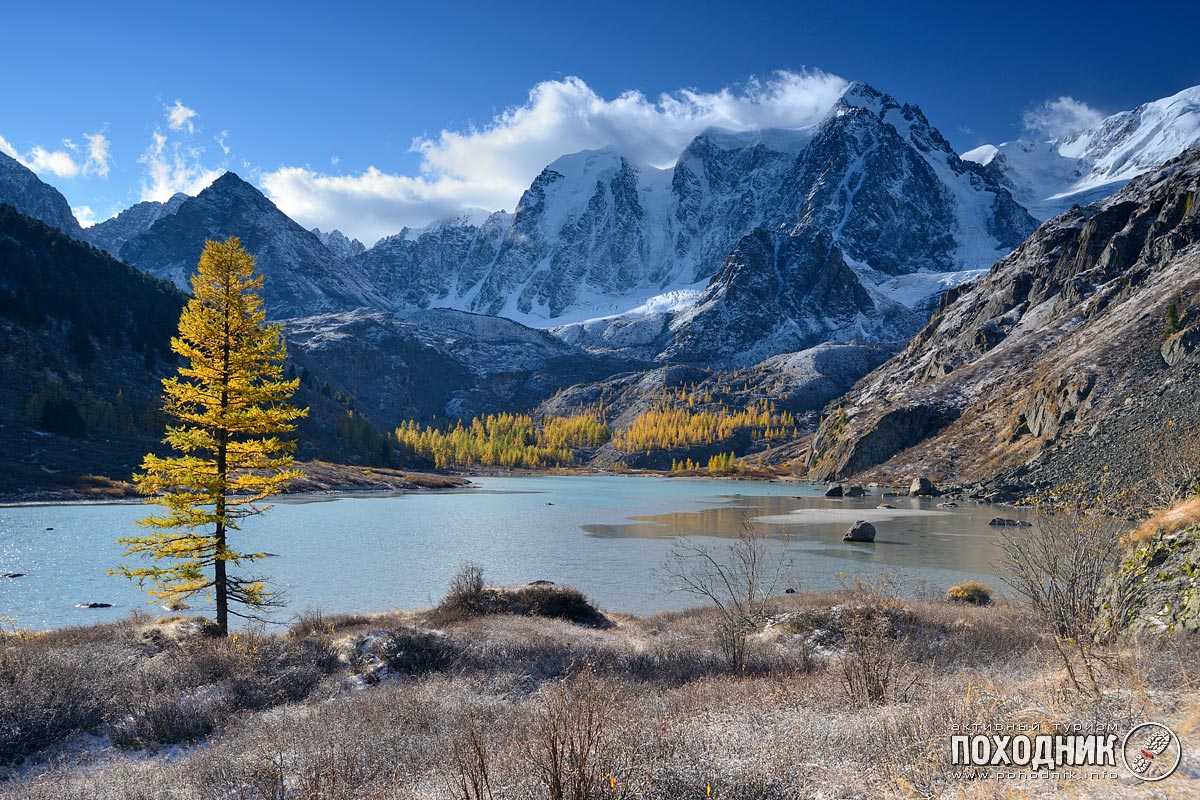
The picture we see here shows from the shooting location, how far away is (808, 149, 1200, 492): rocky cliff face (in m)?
65.5

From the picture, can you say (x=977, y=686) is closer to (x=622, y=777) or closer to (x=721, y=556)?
(x=622, y=777)

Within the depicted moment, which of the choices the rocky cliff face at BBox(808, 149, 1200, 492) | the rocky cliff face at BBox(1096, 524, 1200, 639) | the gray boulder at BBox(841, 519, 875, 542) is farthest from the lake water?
the rocky cliff face at BBox(808, 149, 1200, 492)

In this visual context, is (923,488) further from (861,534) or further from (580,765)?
(580,765)

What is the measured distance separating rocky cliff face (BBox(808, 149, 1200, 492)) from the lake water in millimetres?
14976

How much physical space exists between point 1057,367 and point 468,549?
292ft

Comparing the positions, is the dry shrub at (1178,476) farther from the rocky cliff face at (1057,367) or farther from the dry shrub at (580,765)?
the rocky cliff face at (1057,367)

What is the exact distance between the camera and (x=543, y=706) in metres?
11.9

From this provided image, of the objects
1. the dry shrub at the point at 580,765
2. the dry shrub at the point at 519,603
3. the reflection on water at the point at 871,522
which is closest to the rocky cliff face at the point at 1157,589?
the dry shrub at the point at 580,765

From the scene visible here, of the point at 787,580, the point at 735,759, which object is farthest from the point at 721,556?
the point at 735,759

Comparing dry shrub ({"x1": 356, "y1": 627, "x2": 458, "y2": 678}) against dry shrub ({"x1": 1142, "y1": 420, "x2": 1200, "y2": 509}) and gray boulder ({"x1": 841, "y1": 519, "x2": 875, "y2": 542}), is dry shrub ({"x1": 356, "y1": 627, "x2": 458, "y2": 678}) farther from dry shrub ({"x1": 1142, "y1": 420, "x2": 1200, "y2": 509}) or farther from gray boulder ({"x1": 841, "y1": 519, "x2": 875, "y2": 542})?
gray boulder ({"x1": 841, "y1": 519, "x2": 875, "y2": 542})

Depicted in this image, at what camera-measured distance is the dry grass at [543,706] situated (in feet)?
23.3

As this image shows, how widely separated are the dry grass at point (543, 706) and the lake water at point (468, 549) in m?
4.44

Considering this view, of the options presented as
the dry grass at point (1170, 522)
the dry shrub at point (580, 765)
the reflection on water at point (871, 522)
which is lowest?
the reflection on water at point (871, 522)

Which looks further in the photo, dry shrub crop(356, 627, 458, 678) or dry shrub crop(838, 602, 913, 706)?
dry shrub crop(356, 627, 458, 678)
